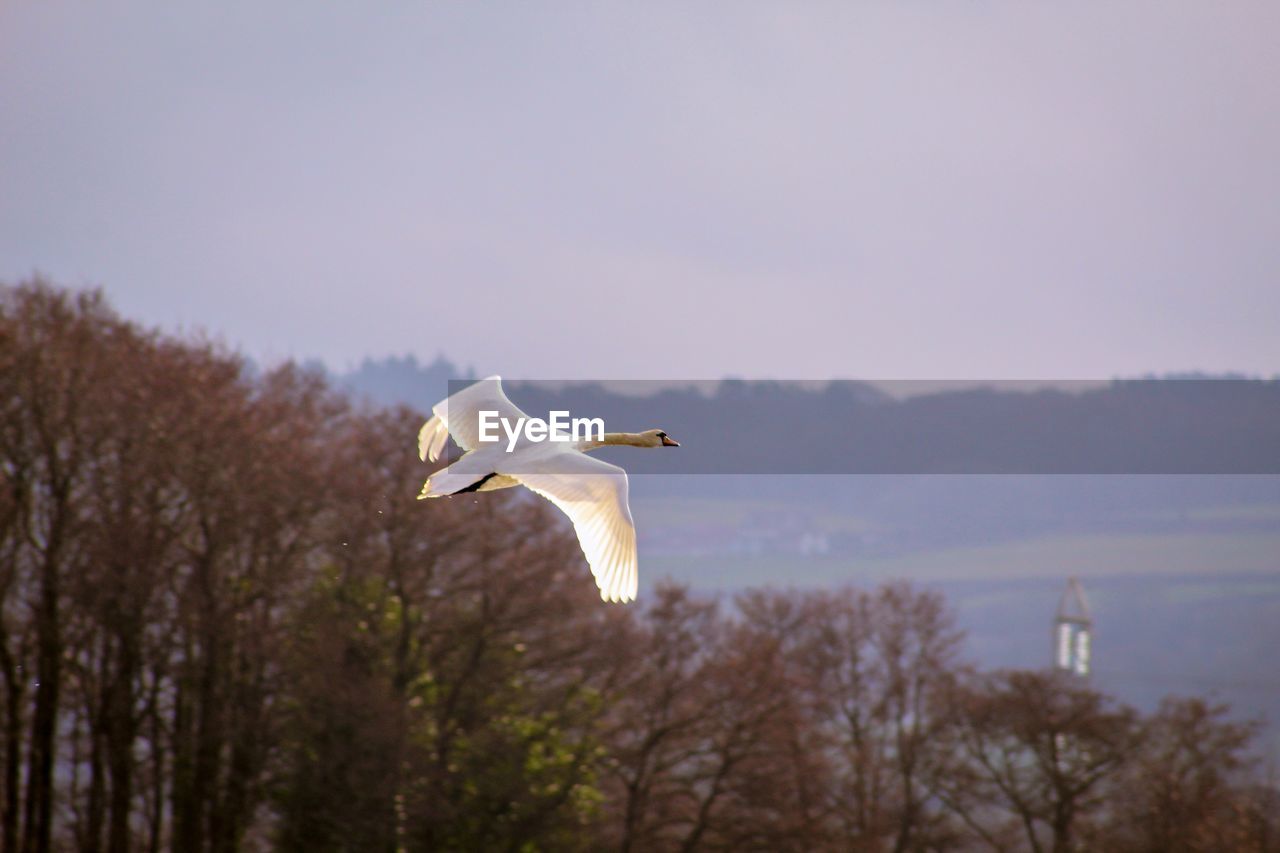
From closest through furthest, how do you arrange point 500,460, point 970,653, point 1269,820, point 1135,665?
point 500,460
point 1269,820
point 1135,665
point 970,653

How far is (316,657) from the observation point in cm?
3166

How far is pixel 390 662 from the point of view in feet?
106

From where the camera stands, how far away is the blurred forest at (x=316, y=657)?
30.6 metres

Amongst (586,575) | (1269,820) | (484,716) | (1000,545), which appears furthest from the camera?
(1000,545)

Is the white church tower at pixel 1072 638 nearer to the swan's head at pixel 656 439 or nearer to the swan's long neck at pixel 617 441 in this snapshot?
the swan's head at pixel 656 439

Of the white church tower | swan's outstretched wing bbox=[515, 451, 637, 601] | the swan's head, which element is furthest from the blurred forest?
the white church tower

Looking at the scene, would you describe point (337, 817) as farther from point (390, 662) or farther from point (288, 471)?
point (288, 471)

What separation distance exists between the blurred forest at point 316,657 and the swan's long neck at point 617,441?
1698 cm

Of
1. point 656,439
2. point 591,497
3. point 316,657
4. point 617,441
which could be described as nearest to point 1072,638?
point 316,657

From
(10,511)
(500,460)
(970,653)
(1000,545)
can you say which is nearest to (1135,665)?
(970,653)

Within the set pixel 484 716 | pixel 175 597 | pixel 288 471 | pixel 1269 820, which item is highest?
pixel 288 471

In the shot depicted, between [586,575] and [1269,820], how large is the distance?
19.5 meters

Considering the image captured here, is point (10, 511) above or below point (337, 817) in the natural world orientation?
above

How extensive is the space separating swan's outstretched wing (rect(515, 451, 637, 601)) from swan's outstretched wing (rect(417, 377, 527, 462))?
2.36 metres
